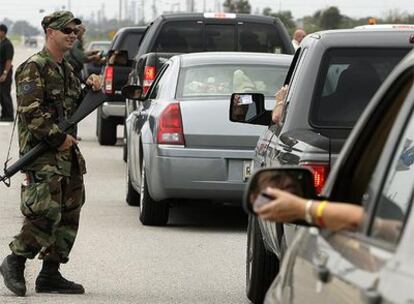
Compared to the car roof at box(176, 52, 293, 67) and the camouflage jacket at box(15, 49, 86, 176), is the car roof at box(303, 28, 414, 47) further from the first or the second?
the car roof at box(176, 52, 293, 67)

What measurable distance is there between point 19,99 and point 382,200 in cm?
528

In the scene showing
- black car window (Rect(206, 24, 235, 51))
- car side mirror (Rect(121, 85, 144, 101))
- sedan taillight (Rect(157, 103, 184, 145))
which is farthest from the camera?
black car window (Rect(206, 24, 235, 51))

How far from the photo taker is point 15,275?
8.91 meters

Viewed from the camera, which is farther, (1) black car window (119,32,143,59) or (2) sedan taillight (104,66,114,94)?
(1) black car window (119,32,143,59)

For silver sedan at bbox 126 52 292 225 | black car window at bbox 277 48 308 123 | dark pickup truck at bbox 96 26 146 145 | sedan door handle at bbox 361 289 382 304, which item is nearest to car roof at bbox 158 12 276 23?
dark pickup truck at bbox 96 26 146 145

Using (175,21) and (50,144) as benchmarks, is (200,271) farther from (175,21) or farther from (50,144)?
(175,21)

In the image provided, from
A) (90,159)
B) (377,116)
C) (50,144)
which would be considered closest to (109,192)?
(90,159)

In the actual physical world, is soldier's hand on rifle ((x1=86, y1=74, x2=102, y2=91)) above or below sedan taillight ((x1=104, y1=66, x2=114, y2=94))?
above

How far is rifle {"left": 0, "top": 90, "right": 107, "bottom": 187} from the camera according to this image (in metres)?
8.80

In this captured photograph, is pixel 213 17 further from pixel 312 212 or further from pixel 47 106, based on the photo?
pixel 312 212

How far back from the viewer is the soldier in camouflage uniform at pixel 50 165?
345 inches

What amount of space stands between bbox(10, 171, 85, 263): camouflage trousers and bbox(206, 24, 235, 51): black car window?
9964 millimetres

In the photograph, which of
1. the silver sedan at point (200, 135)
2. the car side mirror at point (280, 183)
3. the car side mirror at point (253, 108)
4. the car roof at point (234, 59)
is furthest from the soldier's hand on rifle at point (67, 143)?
the car side mirror at point (280, 183)

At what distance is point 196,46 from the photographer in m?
18.7
